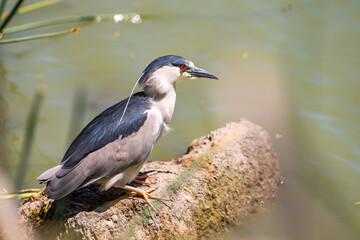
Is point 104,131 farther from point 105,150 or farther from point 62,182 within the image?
point 62,182

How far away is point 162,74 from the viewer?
4.48 meters

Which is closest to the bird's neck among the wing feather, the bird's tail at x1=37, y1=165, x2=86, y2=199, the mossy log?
the wing feather

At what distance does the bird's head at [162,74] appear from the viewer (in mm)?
4426

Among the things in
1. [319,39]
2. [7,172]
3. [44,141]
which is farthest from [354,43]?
[7,172]

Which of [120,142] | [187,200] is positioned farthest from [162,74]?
[187,200]

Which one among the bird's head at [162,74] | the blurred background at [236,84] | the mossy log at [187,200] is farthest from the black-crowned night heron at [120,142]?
the blurred background at [236,84]

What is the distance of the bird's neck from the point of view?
4418 millimetres

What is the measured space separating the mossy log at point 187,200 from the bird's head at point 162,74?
0.73 m

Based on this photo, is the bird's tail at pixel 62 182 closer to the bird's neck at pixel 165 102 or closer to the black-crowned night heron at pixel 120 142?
the black-crowned night heron at pixel 120 142

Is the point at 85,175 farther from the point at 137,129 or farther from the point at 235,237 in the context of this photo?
the point at 235,237

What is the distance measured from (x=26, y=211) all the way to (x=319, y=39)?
6.05 m

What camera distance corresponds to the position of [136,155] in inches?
156

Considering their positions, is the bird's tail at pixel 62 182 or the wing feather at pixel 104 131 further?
the wing feather at pixel 104 131

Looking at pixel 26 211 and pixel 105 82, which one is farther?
pixel 105 82
